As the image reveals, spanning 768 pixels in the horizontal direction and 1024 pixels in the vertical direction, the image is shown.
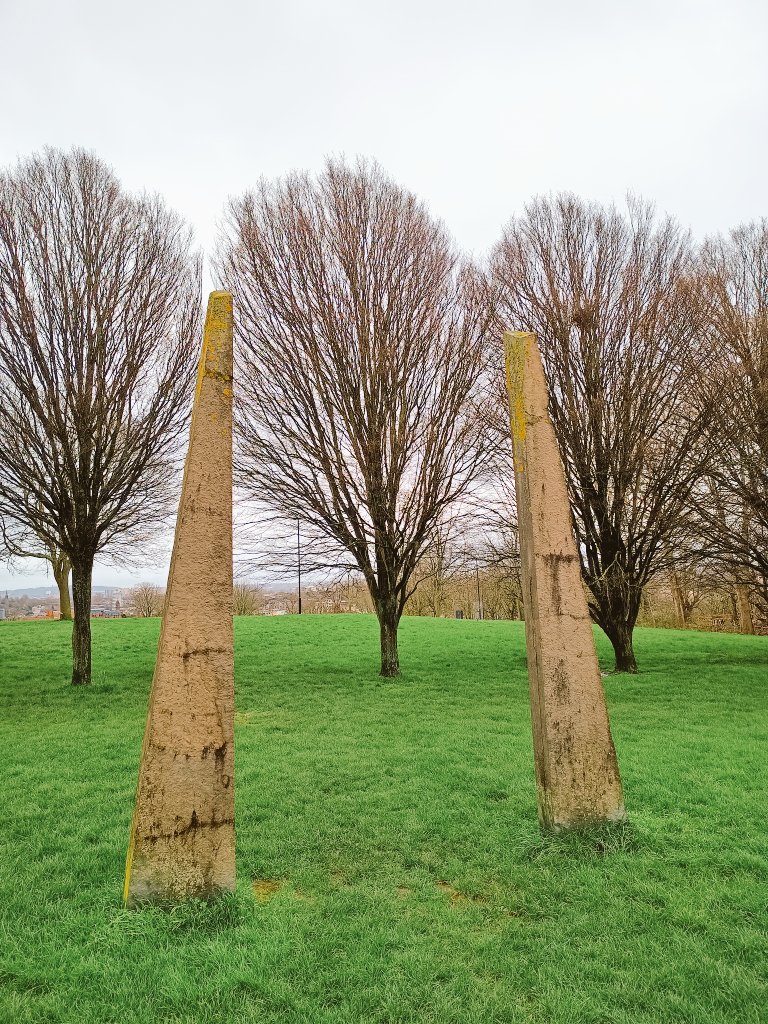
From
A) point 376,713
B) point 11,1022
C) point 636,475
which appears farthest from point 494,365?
point 11,1022

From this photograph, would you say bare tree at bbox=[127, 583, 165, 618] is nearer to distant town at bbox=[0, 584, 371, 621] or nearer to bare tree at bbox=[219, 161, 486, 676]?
distant town at bbox=[0, 584, 371, 621]

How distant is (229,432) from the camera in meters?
4.10

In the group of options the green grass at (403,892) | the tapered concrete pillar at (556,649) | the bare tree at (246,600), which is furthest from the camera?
the bare tree at (246,600)

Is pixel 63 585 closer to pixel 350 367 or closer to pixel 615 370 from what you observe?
pixel 350 367

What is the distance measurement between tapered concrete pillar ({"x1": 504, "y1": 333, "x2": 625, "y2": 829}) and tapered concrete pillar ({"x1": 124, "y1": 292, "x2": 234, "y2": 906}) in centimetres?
236

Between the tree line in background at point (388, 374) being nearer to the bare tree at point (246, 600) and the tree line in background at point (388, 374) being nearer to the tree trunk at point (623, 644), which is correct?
the tree trunk at point (623, 644)

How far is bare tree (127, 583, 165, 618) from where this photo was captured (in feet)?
147

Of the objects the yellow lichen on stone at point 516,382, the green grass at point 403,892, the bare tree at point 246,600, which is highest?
the yellow lichen on stone at point 516,382

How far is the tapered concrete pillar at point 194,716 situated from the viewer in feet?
11.4

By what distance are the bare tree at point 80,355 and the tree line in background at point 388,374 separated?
5 centimetres

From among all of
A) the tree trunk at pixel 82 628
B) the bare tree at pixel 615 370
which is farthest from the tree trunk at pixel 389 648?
the tree trunk at pixel 82 628

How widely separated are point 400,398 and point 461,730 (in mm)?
7981

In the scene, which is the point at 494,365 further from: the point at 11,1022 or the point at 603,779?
the point at 11,1022

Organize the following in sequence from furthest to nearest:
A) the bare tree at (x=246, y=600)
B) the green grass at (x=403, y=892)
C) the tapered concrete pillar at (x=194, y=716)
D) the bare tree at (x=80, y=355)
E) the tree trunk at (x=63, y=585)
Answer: the bare tree at (x=246, y=600)
the tree trunk at (x=63, y=585)
the bare tree at (x=80, y=355)
the tapered concrete pillar at (x=194, y=716)
the green grass at (x=403, y=892)
